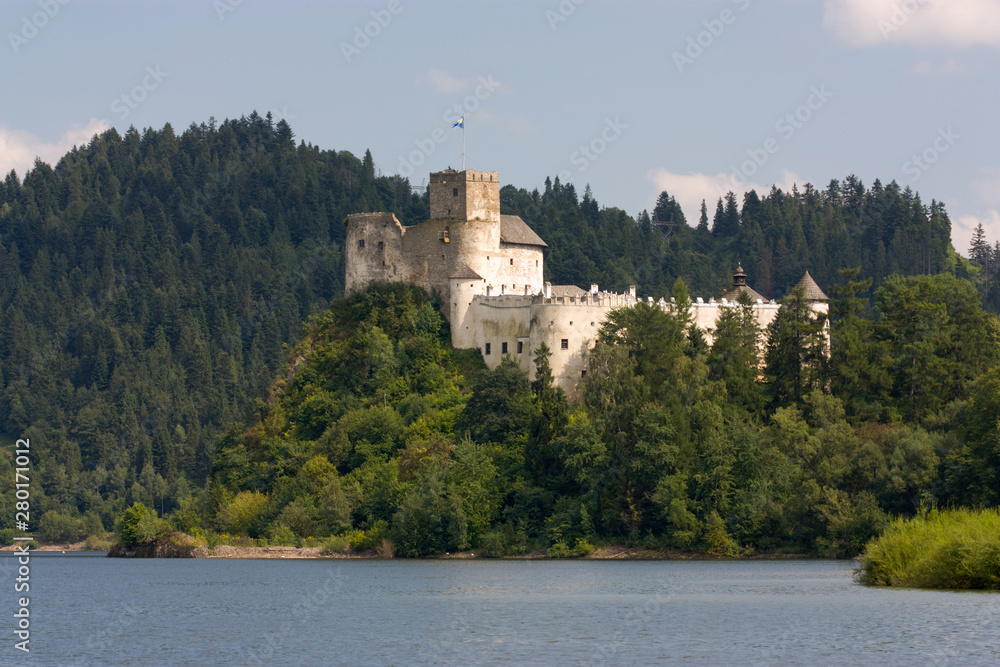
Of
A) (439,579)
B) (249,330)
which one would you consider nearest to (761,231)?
(249,330)

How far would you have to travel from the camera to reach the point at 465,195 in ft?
252

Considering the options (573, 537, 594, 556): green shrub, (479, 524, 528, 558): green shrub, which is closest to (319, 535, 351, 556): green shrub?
(479, 524, 528, 558): green shrub

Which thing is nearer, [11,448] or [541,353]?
[541,353]

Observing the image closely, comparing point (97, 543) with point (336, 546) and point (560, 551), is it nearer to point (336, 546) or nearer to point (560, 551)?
point (336, 546)

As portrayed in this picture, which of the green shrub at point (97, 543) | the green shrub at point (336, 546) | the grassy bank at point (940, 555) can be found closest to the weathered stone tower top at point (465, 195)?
the green shrub at point (336, 546)

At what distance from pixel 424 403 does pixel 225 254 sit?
109247 mm

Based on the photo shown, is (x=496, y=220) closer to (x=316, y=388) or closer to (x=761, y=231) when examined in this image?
(x=316, y=388)

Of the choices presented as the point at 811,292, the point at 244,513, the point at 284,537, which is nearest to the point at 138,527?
the point at 244,513

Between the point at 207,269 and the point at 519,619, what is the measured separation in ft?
470

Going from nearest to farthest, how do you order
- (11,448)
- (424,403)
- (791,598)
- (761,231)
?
1. (791,598)
2. (424,403)
3. (11,448)
4. (761,231)

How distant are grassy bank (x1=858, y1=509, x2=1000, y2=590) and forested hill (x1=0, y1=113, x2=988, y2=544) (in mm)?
82978

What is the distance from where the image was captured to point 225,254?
583ft

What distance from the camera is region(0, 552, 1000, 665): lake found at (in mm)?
32875

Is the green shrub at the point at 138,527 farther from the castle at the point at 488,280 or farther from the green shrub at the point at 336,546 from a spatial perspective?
the castle at the point at 488,280
